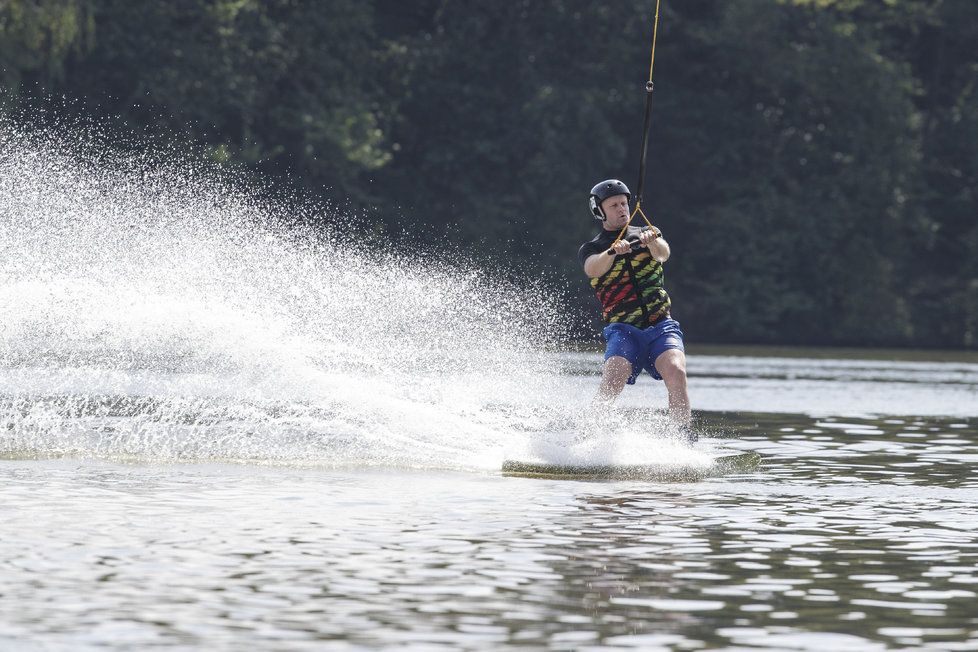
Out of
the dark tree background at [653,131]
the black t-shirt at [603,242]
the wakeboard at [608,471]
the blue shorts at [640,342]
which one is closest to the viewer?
the wakeboard at [608,471]

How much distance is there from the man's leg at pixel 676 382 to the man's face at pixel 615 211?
79 cm

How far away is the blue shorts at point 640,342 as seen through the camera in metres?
12.0

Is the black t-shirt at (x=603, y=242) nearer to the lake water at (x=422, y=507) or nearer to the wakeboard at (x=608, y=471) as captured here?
the lake water at (x=422, y=507)

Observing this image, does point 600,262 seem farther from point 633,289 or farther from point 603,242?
point 633,289

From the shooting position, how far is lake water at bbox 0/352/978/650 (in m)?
6.43

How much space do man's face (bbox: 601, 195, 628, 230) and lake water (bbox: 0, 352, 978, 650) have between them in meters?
1.24

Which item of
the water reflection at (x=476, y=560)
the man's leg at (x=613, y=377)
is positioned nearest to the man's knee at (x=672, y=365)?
the man's leg at (x=613, y=377)

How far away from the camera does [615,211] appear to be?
1197 cm

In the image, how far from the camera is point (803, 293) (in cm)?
5262

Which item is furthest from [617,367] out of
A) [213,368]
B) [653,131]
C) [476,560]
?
[653,131]

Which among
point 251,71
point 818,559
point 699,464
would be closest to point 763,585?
point 818,559

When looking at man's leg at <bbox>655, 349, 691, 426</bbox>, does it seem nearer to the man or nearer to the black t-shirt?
the man

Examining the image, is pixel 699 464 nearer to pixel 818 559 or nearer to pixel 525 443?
pixel 525 443

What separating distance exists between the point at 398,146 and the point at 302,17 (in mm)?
4215
